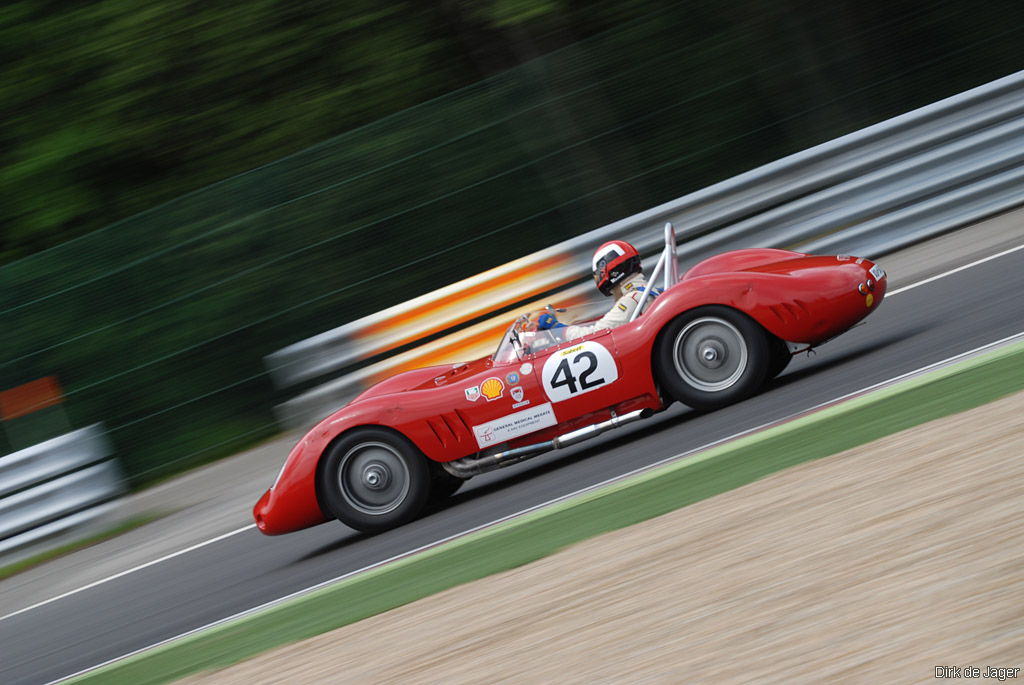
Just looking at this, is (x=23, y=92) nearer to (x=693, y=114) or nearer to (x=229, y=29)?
(x=229, y=29)

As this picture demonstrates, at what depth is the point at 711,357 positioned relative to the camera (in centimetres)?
618

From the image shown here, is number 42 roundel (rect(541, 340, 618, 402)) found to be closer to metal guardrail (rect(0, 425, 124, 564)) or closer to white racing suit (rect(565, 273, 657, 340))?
white racing suit (rect(565, 273, 657, 340))

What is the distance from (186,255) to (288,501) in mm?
4418

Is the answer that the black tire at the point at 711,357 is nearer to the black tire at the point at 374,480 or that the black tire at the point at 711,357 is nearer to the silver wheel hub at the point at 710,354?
the silver wheel hub at the point at 710,354

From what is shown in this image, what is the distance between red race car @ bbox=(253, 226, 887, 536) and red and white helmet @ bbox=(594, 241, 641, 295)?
31 centimetres

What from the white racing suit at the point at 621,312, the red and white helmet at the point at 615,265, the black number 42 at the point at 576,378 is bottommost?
the black number 42 at the point at 576,378

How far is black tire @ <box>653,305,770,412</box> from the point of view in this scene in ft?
20.1

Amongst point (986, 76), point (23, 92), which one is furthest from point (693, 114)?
point (23, 92)

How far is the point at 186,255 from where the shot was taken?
10.1 metres

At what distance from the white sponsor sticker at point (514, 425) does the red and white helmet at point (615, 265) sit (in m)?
0.85

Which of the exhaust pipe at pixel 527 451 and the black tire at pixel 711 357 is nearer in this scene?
A: the black tire at pixel 711 357

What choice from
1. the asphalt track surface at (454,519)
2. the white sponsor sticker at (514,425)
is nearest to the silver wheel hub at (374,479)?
the asphalt track surface at (454,519)

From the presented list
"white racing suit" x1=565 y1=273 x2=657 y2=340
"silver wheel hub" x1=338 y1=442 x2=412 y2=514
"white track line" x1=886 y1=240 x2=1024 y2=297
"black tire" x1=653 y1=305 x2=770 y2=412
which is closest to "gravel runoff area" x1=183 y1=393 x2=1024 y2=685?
"black tire" x1=653 y1=305 x2=770 y2=412

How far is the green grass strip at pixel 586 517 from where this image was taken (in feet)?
15.8
